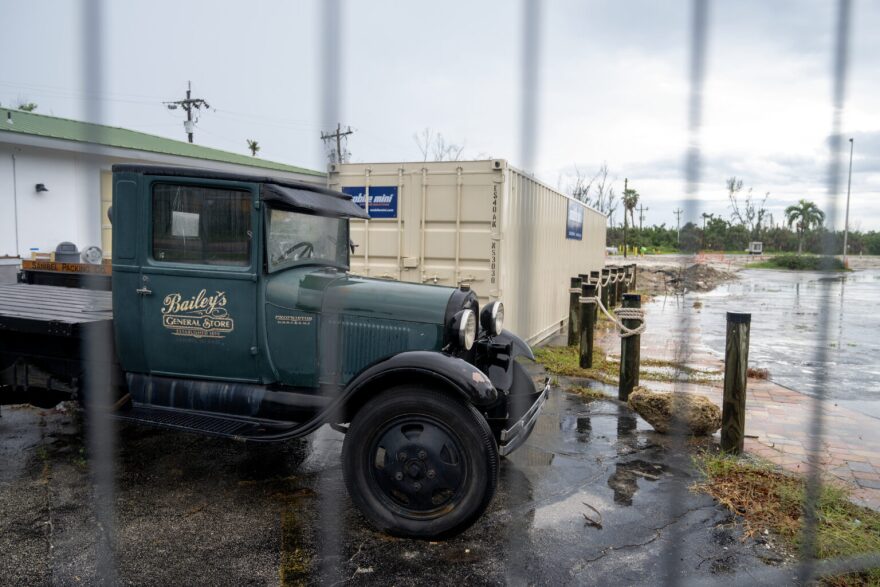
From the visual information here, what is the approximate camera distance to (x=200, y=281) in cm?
411

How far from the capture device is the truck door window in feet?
13.4

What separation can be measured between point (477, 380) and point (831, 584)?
1892 mm

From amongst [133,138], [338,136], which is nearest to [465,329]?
[338,136]

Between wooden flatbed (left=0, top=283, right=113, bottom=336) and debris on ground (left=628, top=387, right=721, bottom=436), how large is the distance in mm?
4099

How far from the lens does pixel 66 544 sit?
129 inches

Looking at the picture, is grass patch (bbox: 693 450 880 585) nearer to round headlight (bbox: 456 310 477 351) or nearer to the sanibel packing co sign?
round headlight (bbox: 456 310 477 351)

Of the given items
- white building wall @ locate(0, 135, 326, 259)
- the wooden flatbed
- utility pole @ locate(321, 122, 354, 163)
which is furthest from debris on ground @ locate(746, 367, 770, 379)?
white building wall @ locate(0, 135, 326, 259)

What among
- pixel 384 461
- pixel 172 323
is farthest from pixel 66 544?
pixel 384 461

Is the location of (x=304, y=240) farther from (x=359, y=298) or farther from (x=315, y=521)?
(x=315, y=521)

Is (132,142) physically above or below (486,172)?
above

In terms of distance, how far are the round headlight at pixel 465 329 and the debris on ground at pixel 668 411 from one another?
2005 millimetres

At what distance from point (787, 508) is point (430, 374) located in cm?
227

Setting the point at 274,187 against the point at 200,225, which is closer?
the point at 274,187

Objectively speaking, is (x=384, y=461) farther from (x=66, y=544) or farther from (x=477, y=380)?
(x=66, y=544)
